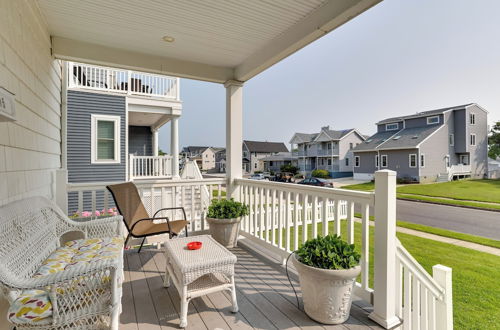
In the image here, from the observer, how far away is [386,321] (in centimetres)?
185

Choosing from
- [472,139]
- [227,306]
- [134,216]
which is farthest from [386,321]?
[472,139]

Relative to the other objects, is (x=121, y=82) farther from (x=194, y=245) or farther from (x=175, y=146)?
(x=194, y=245)

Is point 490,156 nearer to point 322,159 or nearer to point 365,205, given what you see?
point 365,205

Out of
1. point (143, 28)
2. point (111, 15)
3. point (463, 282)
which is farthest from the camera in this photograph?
point (463, 282)

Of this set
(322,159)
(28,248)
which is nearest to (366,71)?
(28,248)

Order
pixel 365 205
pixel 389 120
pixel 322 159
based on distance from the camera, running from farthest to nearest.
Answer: pixel 322 159 < pixel 389 120 < pixel 365 205

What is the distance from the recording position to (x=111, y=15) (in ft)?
8.64

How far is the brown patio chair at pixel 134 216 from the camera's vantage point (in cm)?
297

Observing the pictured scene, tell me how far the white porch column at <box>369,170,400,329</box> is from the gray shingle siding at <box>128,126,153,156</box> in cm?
1096

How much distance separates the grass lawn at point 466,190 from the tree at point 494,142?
2006mm

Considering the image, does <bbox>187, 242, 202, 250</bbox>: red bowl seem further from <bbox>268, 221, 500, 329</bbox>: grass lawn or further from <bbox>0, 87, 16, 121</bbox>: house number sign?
<bbox>268, 221, 500, 329</bbox>: grass lawn

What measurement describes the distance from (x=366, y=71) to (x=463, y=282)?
9.98 m

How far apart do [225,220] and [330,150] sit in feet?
82.2

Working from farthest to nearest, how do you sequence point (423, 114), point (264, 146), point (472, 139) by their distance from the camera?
point (264, 146) < point (423, 114) < point (472, 139)
